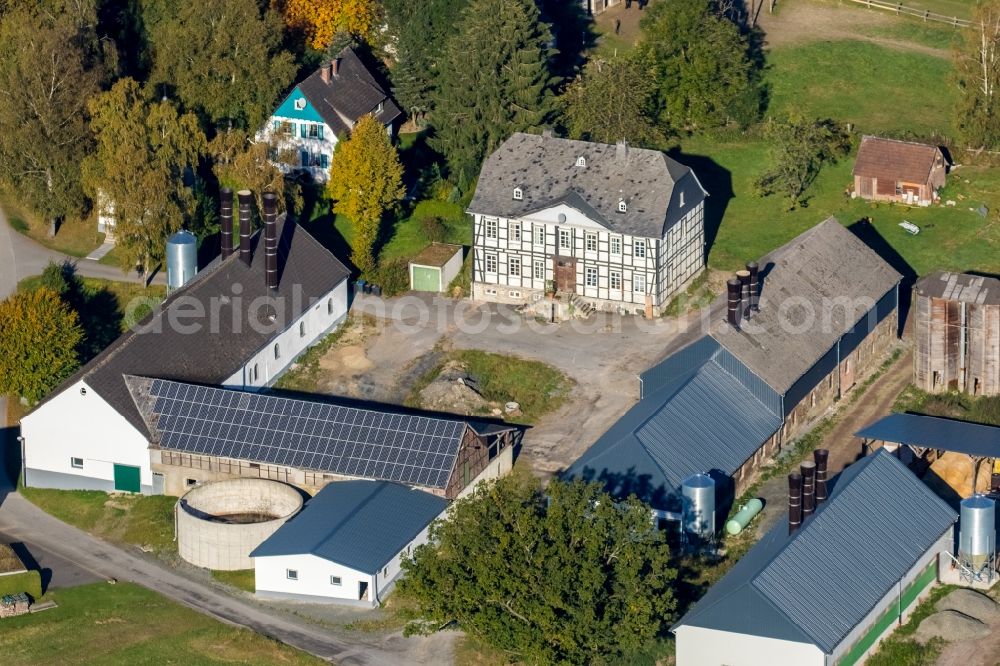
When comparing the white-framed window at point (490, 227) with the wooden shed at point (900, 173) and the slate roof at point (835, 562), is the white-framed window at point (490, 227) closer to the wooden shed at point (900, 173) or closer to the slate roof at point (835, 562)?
the wooden shed at point (900, 173)

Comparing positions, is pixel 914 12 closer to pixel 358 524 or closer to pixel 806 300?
pixel 806 300

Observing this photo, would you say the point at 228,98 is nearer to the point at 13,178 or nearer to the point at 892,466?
the point at 13,178

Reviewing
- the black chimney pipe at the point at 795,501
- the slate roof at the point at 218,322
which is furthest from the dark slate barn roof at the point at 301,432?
the black chimney pipe at the point at 795,501

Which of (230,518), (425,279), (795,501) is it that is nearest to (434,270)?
(425,279)

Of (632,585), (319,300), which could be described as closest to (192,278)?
(319,300)

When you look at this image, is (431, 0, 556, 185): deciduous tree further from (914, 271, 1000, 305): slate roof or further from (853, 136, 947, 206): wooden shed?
(914, 271, 1000, 305): slate roof
